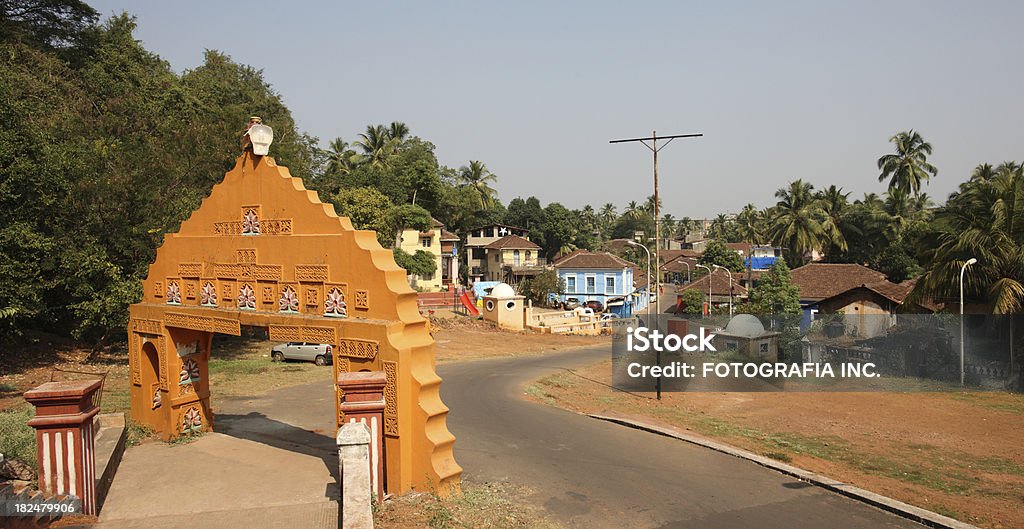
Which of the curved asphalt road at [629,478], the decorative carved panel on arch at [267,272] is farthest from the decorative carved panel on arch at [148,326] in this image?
the curved asphalt road at [629,478]

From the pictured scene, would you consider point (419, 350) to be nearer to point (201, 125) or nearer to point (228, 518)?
point (228, 518)

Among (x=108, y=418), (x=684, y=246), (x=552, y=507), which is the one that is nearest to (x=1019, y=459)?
(x=552, y=507)

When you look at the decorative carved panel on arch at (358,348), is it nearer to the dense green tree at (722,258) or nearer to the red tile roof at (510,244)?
the red tile roof at (510,244)

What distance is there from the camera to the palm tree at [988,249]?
79.8ft

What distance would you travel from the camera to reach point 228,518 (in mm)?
7875

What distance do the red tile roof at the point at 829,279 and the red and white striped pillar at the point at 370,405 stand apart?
39.8 meters

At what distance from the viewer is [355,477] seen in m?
7.39

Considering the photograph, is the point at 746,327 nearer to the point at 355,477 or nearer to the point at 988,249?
the point at 988,249

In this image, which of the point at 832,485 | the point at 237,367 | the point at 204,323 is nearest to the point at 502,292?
the point at 237,367

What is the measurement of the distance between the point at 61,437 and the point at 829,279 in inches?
1780

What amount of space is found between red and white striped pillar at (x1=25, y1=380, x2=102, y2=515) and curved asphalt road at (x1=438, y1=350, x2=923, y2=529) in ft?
19.3

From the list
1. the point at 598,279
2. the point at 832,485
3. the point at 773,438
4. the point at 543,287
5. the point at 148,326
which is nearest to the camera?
the point at 832,485

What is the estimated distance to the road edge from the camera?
9.88 m

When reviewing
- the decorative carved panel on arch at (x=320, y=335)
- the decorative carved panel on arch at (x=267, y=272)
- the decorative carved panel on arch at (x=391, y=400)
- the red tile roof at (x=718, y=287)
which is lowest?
the red tile roof at (x=718, y=287)
